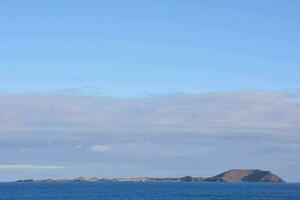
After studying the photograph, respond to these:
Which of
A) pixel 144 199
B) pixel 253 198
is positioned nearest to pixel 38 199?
pixel 144 199

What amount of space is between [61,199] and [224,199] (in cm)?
5551

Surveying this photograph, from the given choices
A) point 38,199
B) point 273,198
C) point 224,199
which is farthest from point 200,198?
point 38,199

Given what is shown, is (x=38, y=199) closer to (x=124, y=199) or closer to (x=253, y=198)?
(x=124, y=199)

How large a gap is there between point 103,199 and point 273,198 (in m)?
59.1

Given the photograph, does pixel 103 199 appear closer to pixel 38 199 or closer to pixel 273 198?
pixel 38 199

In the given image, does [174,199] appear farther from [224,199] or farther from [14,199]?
[14,199]

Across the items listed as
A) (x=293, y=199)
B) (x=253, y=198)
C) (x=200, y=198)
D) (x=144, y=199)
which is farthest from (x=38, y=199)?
(x=293, y=199)

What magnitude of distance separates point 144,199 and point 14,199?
145 ft

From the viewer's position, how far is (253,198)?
198 m

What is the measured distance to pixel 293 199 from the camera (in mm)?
190750

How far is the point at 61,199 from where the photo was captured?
639ft

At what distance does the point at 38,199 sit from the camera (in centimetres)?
19650

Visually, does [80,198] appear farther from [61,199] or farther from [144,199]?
[144,199]

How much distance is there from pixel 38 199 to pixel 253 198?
74.7 meters
